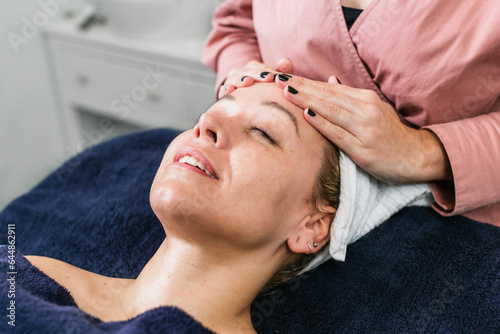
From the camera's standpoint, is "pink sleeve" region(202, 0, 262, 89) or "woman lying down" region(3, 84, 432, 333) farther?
"pink sleeve" region(202, 0, 262, 89)

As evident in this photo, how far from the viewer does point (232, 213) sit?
855 mm

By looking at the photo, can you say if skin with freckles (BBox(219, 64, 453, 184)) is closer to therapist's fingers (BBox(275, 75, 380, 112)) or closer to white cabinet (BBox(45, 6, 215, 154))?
therapist's fingers (BBox(275, 75, 380, 112))

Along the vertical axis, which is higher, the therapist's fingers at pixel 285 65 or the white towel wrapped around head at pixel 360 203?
the therapist's fingers at pixel 285 65

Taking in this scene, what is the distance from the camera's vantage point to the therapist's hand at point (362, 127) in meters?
0.93

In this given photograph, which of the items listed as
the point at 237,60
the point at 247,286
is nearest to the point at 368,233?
the point at 247,286

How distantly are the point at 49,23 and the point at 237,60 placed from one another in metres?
1.25

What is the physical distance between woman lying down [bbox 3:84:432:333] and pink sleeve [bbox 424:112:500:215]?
186 millimetres

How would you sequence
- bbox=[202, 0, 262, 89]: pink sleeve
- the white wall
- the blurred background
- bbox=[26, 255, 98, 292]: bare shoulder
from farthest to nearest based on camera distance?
the white wall → the blurred background → bbox=[202, 0, 262, 89]: pink sleeve → bbox=[26, 255, 98, 292]: bare shoulder

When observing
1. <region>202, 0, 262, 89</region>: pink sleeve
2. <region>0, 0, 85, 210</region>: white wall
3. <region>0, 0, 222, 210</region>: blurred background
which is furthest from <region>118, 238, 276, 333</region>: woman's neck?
<region>0, 0, 85, 210</region>: white wall

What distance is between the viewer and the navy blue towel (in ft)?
3.12

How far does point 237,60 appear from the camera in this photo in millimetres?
1292

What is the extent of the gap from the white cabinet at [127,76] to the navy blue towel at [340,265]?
2.36 feet

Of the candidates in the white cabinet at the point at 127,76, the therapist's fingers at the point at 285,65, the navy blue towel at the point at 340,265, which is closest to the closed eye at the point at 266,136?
the therapist's fingers at the point at 285,65

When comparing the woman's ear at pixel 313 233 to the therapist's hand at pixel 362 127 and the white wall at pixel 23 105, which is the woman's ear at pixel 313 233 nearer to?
the therapist's hand at pixel 362 127
